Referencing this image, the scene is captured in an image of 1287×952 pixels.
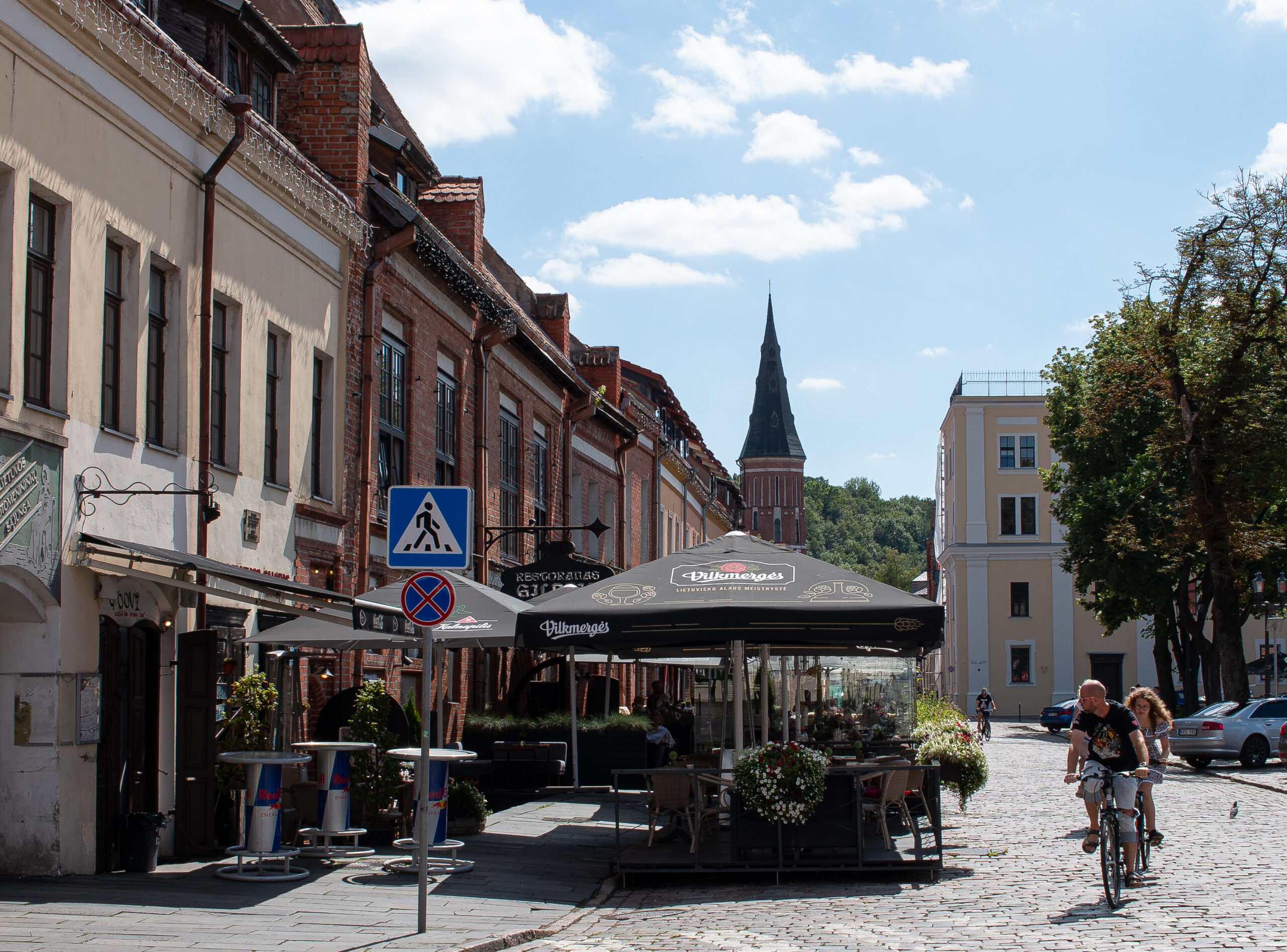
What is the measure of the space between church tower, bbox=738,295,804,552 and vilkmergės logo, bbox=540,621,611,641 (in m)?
118

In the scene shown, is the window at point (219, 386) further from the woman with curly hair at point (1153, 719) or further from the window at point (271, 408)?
the woman with curly hair at point (1153, 719)

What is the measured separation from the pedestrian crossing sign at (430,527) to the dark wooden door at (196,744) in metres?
4.11

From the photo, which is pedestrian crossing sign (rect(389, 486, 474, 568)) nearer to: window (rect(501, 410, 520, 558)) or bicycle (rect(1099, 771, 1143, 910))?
bicycle (rect(1099, 771, 1143, 910))

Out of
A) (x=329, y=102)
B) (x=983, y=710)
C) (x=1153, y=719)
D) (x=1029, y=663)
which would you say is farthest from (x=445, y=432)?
(x=1029, y=663)

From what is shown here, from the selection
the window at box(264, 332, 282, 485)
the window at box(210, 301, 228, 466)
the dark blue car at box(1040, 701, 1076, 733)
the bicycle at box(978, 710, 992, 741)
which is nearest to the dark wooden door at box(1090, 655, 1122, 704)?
the dark blue car at box(1040, 701, 1076, 733)

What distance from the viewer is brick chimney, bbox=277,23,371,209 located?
18094 mm

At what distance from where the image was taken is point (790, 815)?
1112 centimetres

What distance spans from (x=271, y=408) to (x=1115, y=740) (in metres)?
9.73

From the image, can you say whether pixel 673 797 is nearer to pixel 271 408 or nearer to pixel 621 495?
pixel 271 408

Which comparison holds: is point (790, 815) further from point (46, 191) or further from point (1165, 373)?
point (1165, 373)

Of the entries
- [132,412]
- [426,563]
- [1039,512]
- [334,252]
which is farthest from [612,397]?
[1039,512]

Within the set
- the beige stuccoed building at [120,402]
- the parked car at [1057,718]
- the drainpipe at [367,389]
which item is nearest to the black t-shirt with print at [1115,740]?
the beige stuccoed building at [120,402]

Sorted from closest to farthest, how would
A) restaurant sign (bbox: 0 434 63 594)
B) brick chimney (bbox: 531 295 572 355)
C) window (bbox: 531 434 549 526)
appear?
restaurant sign (bbox: 0 434 63 594), window (bbox: 531 434 549 526), brick chimney (bbox: 531 295 572 355)

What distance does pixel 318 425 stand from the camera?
17297mm
